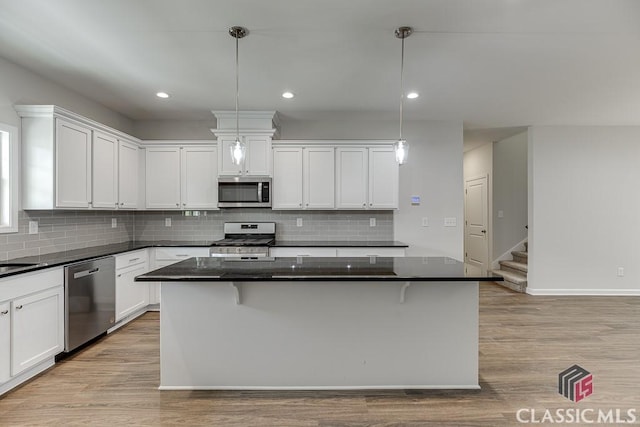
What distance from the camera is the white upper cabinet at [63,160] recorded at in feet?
9.93

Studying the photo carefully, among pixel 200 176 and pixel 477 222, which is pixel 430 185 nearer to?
pixel 477 222

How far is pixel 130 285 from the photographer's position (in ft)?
12.5

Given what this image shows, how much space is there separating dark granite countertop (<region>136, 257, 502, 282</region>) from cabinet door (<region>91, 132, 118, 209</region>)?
183 cm

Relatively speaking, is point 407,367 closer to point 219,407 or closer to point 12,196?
point 219,407

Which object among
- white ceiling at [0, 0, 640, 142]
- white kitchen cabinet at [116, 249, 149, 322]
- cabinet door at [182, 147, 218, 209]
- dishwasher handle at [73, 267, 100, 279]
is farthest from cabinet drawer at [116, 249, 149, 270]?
white ceiling at [0, 0, 640, 142]

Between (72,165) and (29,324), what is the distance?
1.57 meters

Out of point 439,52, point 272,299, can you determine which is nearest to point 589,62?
point 439,52

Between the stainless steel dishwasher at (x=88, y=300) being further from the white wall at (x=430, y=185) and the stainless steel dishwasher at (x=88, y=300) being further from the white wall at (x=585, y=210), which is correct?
the white wall at (x=585, y=210)

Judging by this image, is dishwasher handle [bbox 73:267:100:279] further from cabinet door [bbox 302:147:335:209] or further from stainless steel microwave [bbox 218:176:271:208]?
cabinet door [bbox 302:147:335:209]

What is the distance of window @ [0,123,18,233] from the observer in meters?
2.90

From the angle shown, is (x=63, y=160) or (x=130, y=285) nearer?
(x=63, y=160)

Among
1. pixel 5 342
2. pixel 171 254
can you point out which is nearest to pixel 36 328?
pixel 5 342

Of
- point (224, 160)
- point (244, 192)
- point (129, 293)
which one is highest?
point (224, 160)

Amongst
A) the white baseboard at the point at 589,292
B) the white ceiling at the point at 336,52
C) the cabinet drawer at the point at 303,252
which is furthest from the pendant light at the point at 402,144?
the white baseboard at the point at 589,292
